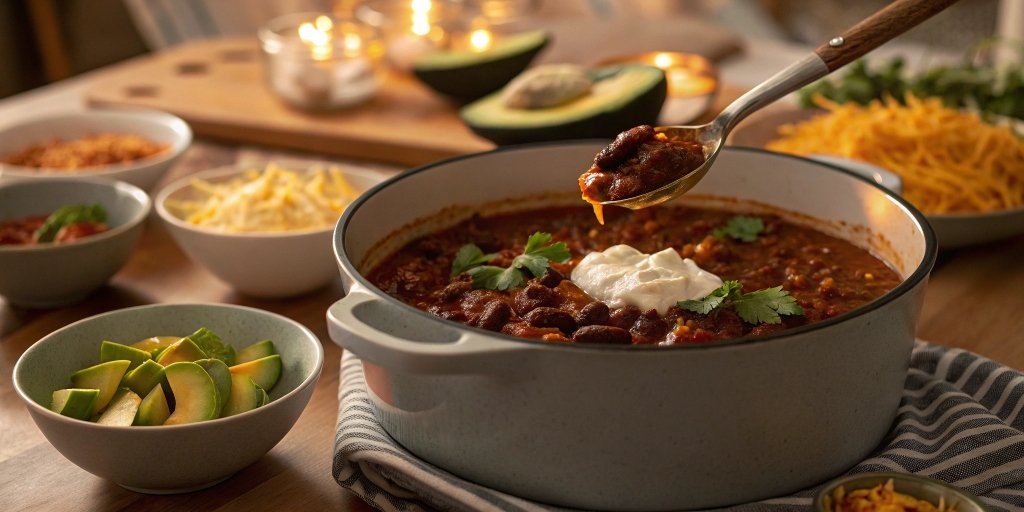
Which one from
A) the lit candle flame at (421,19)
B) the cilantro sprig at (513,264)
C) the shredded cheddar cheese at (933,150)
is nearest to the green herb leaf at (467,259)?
the cilantro sprig at (513,264)

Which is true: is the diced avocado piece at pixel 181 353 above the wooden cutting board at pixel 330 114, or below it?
above

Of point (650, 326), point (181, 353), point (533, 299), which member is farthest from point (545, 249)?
point (181, 353)

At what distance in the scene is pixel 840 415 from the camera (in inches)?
62.3

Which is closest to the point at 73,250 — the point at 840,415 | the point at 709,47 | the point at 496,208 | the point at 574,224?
the point at 496,208

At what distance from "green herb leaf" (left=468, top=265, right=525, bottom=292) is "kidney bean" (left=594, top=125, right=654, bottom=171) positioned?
249 mm

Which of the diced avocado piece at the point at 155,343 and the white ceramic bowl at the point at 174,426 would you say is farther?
the diced avocado piece at the point at 155,343

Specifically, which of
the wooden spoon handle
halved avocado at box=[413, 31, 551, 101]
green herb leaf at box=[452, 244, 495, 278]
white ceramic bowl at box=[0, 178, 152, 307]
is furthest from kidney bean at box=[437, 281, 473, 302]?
halved avocado at box=[413, 31, 551, 101]

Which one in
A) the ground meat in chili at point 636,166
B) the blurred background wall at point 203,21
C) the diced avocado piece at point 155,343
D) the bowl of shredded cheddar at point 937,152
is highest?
the ground meat in chili at point 636,166

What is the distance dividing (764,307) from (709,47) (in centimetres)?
279

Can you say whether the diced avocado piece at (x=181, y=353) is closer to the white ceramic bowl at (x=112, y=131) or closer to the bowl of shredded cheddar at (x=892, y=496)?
the bowl of shredded cheddar at (x=892, y=496)

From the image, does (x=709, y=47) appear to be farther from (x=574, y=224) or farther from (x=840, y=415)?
(x=840, y=415)

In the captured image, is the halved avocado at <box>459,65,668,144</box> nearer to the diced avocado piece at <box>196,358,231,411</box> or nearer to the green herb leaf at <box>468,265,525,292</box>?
the green herb leaf at <box>468,265,525,292</box>

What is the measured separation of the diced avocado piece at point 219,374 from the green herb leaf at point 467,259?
0.50m

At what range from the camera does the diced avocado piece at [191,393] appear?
1677mm
